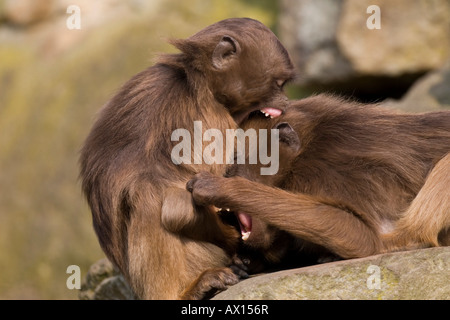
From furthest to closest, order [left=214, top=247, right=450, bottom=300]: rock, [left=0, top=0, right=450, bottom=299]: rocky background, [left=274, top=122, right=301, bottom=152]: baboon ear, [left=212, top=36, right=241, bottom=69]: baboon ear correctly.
→ [left=0, top=0, right=450, bottom=299]: rocky background, [left=212, top=36, right=241, bottom=69]: baboon ear, [left=274, top=122, right=301, bottom=152]: baboon ear, [left=214, top=247, right=450, bottom=300]: rock

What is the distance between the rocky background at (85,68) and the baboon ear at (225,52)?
4.75 meters

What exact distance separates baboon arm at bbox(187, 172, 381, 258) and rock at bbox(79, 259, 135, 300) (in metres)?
2.32

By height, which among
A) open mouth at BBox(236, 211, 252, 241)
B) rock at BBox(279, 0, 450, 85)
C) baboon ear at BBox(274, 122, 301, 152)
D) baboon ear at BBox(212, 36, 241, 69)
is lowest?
open mouth at BBox(236, 211, 252, 241)

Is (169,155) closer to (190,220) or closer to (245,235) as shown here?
(190,220)

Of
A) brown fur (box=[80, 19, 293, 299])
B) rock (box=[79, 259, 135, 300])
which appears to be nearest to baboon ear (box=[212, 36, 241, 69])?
brown fur (box=[80, 19, 293, 299])

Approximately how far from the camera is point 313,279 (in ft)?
14.8

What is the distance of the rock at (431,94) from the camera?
834 centimetres

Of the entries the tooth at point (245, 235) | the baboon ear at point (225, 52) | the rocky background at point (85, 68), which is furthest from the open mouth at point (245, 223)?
the rocky background at point (85, 68)

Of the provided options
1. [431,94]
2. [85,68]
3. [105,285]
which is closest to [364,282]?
[105,285]

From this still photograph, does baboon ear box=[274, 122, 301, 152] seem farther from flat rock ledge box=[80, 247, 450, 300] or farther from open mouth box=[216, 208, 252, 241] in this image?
flat rock ledge box=[80, 247, 450, 300]

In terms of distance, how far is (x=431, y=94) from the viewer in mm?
8773

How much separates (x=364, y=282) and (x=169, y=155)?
1.63 metres

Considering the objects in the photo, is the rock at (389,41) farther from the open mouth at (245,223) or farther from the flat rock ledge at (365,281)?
the flat rock ledge at (365,281)

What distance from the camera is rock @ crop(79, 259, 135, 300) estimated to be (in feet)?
22.6
